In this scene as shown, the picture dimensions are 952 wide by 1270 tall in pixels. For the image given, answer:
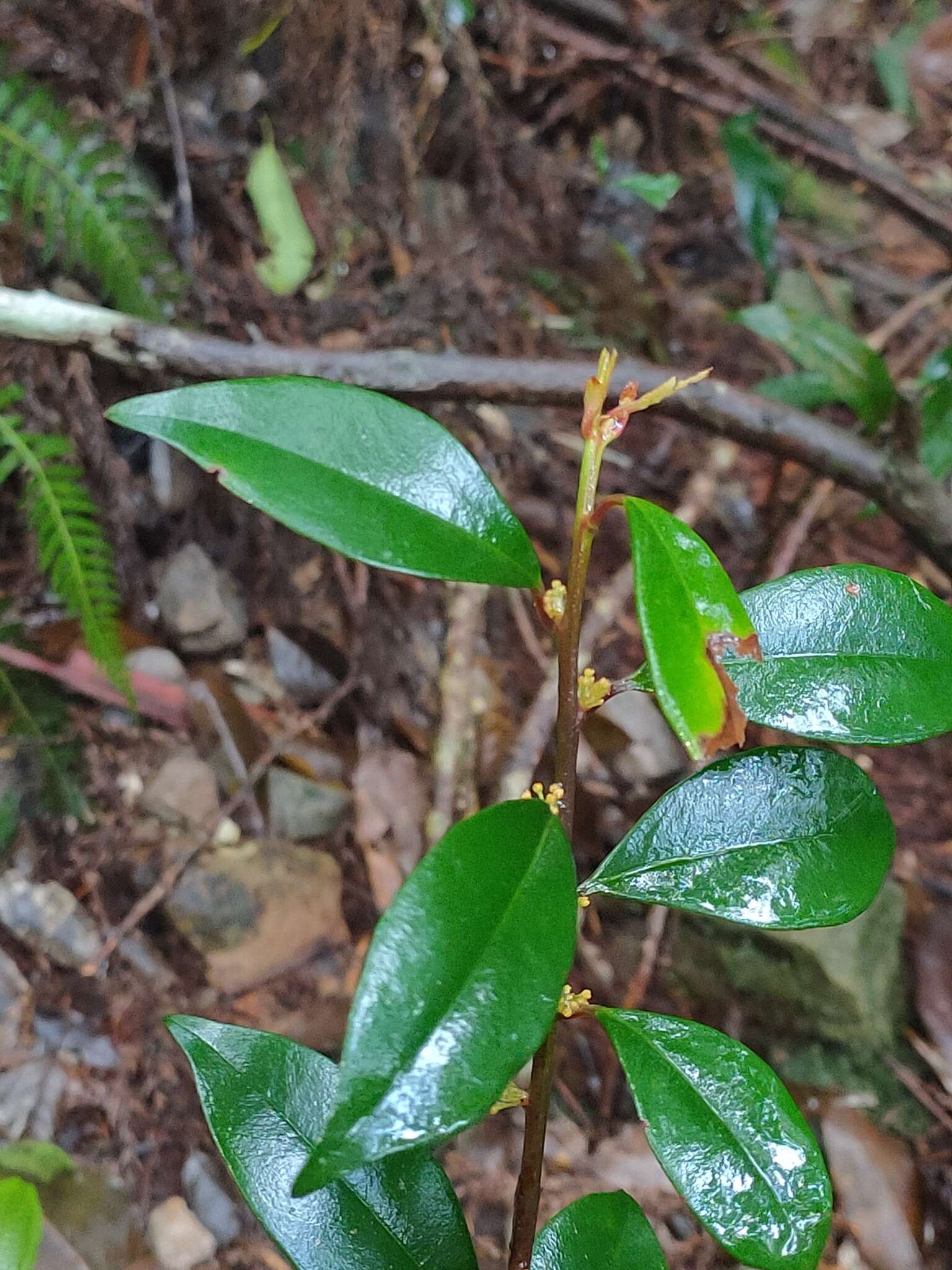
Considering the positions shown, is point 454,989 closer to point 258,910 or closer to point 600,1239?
point 600,1239

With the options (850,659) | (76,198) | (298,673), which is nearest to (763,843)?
(850,659)

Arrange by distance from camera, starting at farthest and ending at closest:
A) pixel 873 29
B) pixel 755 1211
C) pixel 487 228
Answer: pixel 873 29
pixel 487 228
pixel 755 1211

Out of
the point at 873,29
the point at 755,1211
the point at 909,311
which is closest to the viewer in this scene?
the point at 755,1211

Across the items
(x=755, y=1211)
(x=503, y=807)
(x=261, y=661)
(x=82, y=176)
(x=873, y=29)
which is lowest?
(x=261, y=661)

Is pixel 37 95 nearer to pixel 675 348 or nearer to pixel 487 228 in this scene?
pixel 487 228

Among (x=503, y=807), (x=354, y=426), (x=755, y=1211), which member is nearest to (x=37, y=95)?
(x=354, y=426)

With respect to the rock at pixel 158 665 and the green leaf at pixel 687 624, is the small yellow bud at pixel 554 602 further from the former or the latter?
the rock at pixel 158 665
